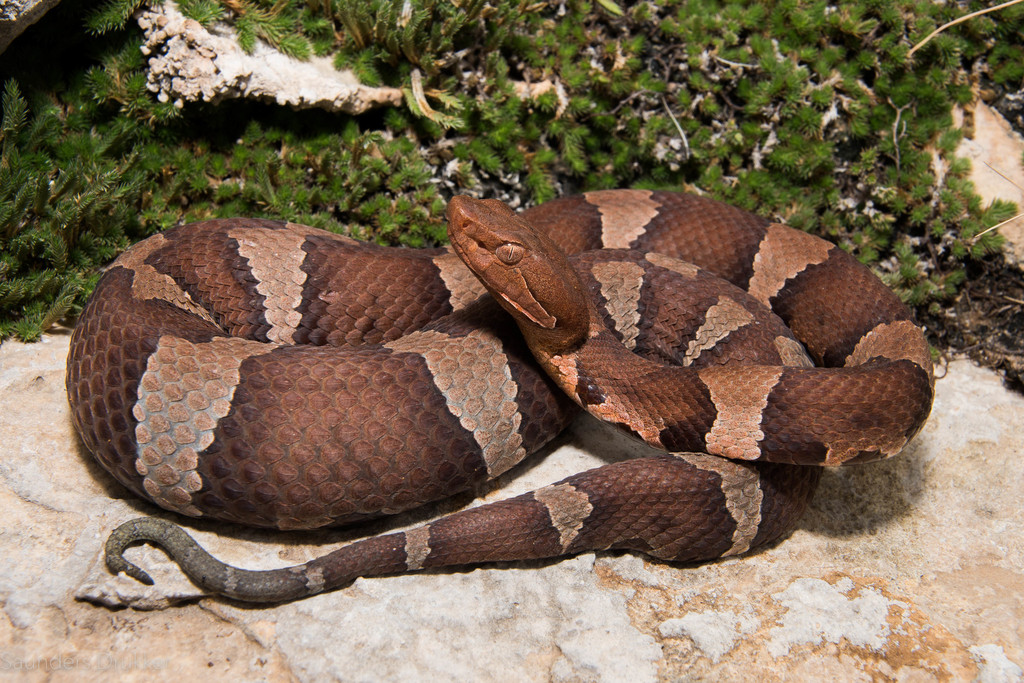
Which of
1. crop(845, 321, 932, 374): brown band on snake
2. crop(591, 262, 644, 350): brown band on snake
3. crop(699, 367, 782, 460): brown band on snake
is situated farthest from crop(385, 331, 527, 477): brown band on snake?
crop(845, 321, 932, 374): brown band on snake

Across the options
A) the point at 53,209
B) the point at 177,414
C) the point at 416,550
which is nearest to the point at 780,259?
the point at 416,550

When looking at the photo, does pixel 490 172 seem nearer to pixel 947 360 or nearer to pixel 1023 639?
pixel 947 360

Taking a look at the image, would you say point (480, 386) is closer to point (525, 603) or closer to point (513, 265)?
point (513, 265)

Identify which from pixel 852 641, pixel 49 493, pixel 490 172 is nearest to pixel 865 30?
pixel 490 172

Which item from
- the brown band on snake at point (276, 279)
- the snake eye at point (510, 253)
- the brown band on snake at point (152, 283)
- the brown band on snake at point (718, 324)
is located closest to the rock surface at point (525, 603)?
the brown band on snake at point (152, 283)

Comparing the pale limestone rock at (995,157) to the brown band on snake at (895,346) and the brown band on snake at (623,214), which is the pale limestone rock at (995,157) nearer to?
the brown band on snake at (895,346)
